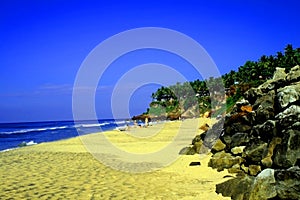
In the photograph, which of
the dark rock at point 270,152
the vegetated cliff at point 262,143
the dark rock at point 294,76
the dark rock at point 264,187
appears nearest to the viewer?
the dark rock at point 264,187

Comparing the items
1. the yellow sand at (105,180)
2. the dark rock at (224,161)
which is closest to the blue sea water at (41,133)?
the yellow sand at (105,180)

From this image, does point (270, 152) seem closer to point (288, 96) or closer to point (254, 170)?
point (254, 170)

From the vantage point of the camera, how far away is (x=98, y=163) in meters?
17.3

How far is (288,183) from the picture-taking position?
848 centimetres

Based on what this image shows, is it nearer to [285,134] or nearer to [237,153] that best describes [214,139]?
[237,153]

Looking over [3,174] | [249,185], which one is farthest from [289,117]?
[3,174]

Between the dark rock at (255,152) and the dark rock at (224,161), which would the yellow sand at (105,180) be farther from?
the dark rock at (255,152)

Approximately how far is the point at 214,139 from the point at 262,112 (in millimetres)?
3921

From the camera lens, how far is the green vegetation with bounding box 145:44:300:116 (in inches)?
2095

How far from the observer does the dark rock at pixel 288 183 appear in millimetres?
8219

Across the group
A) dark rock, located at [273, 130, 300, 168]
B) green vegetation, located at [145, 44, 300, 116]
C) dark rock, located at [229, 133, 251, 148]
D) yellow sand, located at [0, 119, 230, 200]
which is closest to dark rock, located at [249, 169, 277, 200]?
dark rock, located at [273, 130, 300, 168]

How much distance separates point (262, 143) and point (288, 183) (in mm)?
4091

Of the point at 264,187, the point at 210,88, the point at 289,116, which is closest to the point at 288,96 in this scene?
the point at 289,116

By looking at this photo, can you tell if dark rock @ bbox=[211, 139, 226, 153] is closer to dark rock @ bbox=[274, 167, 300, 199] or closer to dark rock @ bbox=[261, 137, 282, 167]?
dark rock @ bbox=[261, 137, 282, 167]
